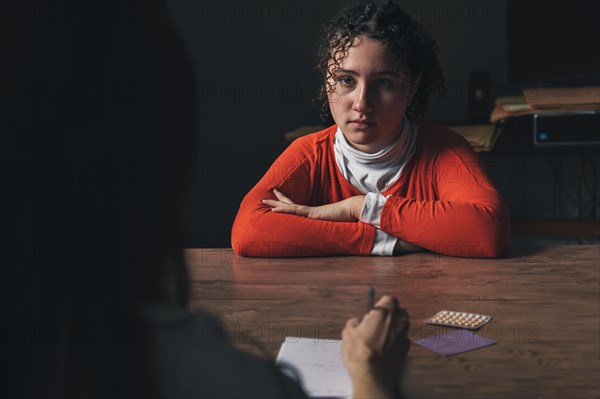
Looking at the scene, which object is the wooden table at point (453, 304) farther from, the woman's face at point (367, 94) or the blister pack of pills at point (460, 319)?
the woman's face at point (367, 94)

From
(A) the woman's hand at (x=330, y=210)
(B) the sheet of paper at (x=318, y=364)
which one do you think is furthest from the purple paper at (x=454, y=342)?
(A) the woman's hand at (x=330, y=210)

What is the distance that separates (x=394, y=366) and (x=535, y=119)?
2.20m

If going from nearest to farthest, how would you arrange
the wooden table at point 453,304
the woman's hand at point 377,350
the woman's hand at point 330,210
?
1. the woman's hand at point 377,350
2. the wooden table at point 453,304
3. the woman's hand at point 330,210

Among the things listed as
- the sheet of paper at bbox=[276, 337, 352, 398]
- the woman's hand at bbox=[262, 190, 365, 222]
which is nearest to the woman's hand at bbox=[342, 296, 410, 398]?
the sheet of paper at bbox=[276, 337, 352, 398]

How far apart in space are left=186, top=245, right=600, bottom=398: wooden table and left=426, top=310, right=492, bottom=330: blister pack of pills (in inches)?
0.6

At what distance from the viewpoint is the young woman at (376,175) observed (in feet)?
5.41

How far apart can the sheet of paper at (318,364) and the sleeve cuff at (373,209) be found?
0.61 meters

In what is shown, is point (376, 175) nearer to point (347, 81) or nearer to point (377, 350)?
point (347, 81)

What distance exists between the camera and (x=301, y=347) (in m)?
1.09

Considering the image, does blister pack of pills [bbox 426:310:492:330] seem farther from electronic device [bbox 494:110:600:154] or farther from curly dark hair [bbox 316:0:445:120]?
electronic device [bbox 494:110:600:154]

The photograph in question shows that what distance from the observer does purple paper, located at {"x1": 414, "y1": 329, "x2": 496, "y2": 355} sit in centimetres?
109

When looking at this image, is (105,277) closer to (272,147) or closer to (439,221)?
(439,221)

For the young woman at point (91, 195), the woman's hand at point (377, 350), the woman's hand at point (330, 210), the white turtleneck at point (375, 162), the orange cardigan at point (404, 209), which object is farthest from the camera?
the white turtleneck at point (375, 162)

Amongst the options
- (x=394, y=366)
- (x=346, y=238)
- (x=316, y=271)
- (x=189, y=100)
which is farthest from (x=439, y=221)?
(x=189, y=100)
